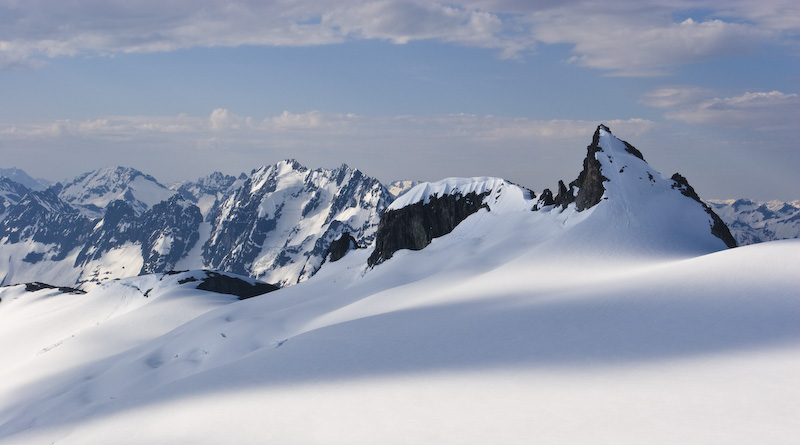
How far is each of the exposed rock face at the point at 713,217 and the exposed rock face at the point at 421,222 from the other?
30.1 metres

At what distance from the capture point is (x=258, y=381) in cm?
2952

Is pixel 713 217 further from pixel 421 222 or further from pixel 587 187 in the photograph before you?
pixel 421 222

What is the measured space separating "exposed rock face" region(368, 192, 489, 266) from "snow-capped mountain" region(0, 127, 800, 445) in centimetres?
2240

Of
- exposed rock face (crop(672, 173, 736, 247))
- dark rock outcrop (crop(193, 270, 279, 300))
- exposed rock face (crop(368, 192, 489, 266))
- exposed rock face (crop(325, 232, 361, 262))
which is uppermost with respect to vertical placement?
exposed rock face (crop(672, 173, 736, 247))

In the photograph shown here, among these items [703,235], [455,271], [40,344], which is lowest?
[40,344]

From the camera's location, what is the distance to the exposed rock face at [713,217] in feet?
204

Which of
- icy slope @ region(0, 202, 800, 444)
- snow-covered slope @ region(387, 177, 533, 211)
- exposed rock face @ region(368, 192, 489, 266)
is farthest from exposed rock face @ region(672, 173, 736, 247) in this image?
exposed rock face @ region(368, 192, 489, 266)

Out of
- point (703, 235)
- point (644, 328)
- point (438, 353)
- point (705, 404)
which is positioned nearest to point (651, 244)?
point (703, 235)

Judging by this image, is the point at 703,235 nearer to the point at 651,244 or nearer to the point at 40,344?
the point at 651,244

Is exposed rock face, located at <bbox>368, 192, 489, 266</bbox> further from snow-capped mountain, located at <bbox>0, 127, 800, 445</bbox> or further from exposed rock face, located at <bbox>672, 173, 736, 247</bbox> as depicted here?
exposed rock face, located at <bbox>672, 173, 736, 247</bbox>

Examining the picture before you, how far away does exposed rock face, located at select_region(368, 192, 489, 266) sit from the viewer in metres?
94.1

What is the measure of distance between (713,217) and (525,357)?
47651 millimetres

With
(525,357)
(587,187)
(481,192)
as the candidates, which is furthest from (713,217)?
(525,357)

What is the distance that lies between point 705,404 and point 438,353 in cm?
1306
